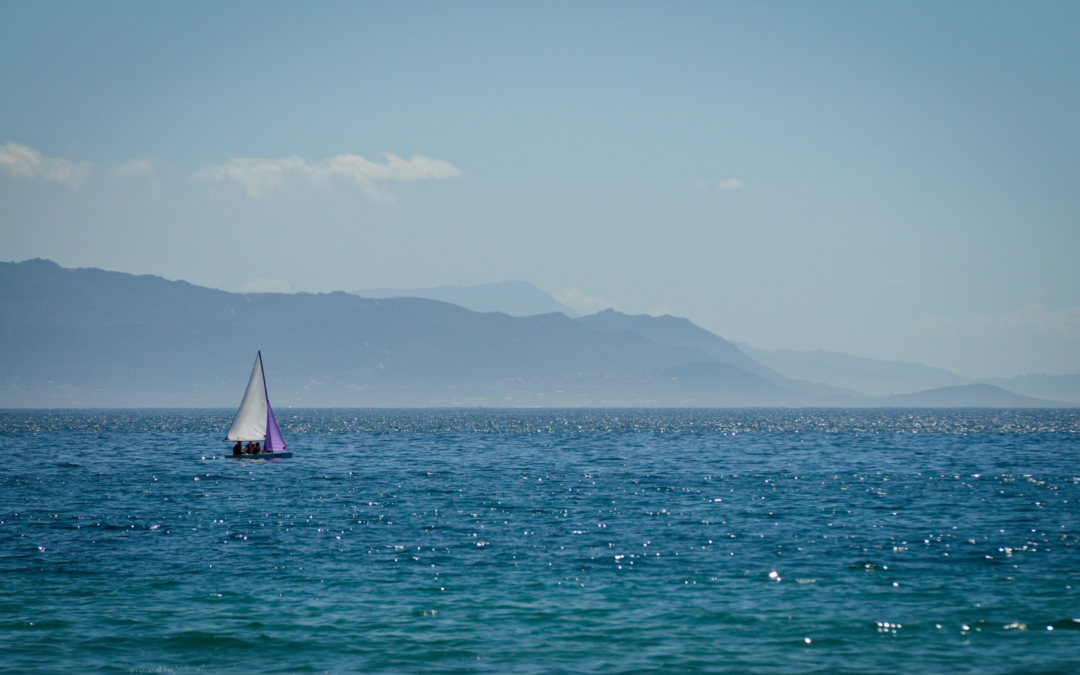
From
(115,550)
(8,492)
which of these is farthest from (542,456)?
(115,550)

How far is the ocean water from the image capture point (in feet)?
77.8

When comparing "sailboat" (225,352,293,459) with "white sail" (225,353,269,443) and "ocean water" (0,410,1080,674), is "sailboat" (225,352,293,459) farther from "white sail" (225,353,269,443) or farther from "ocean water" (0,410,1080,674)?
"ocean water" (0,410,1080,674)

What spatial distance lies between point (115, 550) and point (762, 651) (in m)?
27.1

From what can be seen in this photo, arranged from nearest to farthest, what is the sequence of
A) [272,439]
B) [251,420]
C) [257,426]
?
[251,420] < [257,426] < [272,439]

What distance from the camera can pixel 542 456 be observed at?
94.8 metres

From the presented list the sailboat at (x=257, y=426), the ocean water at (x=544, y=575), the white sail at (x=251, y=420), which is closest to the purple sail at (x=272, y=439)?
the sailboat at (x=257, y=426)

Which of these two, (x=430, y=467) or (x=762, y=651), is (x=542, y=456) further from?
(x=762, y=651)

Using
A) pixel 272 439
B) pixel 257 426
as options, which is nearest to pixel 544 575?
pixel 257 426

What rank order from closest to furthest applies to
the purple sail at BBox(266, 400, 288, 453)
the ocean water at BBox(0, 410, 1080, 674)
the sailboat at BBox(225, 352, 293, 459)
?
the ocean water at BBox(0, 410, 1080, 674) < the sailboat at BBox(225, 352, 293, 459) < the purple sail at BBox(266, 400, 288, 453)

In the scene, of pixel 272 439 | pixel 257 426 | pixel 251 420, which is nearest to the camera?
pixel 251 420

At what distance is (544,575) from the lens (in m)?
32.5

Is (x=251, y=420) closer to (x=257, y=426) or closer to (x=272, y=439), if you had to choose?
(x=257, y=426)

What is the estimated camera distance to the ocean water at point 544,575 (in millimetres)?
23719

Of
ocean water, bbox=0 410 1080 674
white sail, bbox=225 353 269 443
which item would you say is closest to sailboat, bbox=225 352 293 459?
white sail, bbox=225 353 269 443
